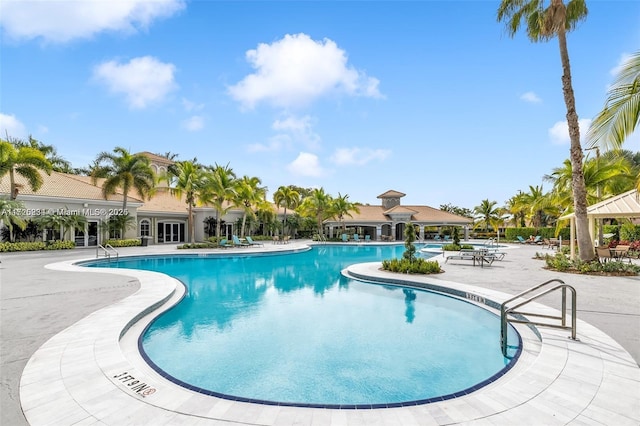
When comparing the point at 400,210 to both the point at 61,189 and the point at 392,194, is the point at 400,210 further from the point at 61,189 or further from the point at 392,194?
the point at 61,189

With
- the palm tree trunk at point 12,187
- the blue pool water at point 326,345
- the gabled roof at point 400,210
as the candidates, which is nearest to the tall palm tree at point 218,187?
the palm tree trunk at point 12,187

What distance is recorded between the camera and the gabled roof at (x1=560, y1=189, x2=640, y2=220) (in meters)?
13.1

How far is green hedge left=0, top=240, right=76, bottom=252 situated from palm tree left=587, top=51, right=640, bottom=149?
27.4 m

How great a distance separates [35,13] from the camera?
32.4ft

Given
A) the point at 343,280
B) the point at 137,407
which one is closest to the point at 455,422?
the point at 137,407

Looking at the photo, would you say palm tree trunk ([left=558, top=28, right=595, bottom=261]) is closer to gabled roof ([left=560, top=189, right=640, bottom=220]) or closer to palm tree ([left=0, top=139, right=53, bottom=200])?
gabled roof ([left=560, top=189, right=640, bottom=220])

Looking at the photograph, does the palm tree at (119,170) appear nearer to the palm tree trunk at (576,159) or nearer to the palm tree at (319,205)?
the palm tree at (319,205)

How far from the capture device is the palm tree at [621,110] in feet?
22.2

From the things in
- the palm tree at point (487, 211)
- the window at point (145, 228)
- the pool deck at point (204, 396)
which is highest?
the palm tree at point (487, 211)

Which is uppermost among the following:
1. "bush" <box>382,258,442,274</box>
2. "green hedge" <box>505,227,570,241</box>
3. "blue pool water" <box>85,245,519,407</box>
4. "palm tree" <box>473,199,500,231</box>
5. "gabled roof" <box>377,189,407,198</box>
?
"gabled roof" <box>377,189,407,198</box>

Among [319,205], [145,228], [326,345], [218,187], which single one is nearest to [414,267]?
[326,345]

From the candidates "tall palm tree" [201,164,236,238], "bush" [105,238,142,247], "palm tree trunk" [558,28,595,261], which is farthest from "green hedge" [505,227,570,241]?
"bush" [105,238,142,247]

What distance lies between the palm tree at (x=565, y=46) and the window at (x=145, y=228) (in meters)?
29.3

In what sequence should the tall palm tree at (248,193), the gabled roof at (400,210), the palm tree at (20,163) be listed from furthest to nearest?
the gabled roof at (400,210)
the tall palm tree at (248,193)
the palm tree at (20,163)
